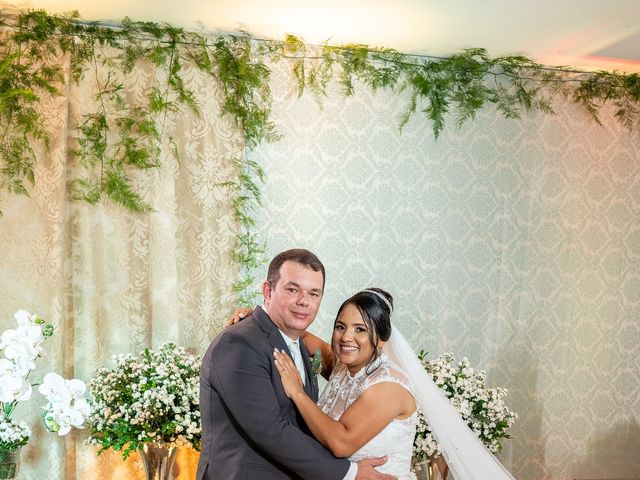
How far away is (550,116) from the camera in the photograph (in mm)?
5438

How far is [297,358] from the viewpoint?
10.4 ft

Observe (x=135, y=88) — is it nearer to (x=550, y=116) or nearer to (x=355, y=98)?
(x=355, y=98)

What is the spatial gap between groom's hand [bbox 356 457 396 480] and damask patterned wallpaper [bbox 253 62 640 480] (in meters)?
1.92

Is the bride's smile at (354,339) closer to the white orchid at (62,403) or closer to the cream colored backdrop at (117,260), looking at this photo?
the white orchid at (62,403)

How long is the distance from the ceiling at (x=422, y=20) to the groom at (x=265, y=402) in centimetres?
178

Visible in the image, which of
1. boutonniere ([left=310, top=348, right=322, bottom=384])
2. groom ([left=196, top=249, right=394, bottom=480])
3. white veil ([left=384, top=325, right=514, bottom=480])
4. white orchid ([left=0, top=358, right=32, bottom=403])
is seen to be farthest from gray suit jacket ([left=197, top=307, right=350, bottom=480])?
white orchid ([left=0, top=358, right=32, bottom=403])

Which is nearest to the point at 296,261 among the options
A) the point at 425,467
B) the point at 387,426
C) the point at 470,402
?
the point at 387,426

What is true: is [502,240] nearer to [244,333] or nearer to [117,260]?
[117,260]

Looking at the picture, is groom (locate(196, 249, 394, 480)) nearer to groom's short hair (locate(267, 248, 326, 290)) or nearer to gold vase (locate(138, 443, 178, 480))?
groom's short hair (locate(267, 248, 326, 290))

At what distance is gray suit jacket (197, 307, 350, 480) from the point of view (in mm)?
2791

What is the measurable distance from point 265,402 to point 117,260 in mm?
2129

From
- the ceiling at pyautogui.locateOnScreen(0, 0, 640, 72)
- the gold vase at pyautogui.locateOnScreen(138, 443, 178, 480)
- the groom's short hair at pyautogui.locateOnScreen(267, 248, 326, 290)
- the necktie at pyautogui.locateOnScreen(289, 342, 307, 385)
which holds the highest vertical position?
the ceiling at pyautogui.locateOnScreen(0, 0, 640, 72)

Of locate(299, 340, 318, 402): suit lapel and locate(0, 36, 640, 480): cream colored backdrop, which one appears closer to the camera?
locate(299, 340, 318, 402): suit lapel

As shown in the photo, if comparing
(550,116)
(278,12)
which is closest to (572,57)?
(550,116)
